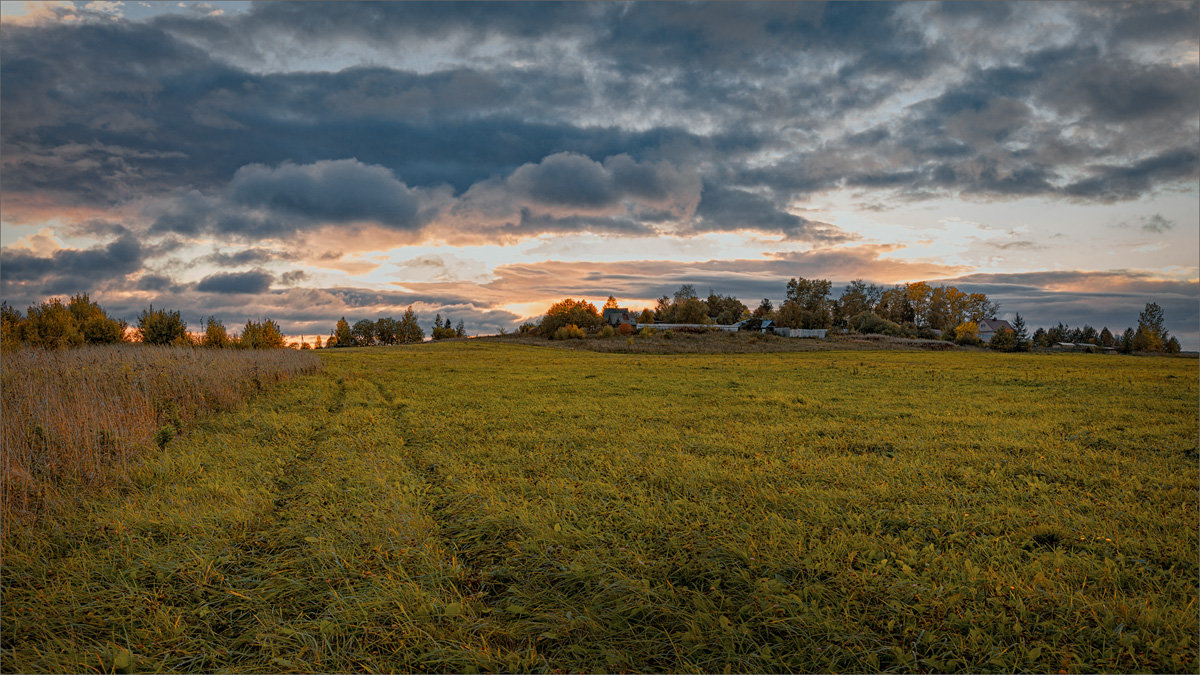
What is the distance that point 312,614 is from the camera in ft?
16.2

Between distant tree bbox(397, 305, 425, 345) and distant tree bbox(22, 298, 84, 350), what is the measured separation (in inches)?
2418

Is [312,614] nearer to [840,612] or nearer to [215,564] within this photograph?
[215,564]

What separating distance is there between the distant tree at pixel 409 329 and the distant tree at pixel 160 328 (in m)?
55.7

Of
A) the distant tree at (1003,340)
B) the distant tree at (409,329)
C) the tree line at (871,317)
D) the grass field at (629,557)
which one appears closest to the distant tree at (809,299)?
the tree line at (871,317)

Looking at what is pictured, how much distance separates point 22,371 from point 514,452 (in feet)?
55.6

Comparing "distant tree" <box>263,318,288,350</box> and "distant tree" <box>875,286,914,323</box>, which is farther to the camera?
"distant tree" <box>875,286,914,323</box>

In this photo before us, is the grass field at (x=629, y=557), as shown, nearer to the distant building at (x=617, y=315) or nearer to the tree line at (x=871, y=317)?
the tree line at (x=871, y=317)

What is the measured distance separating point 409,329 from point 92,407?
8030 centimetres

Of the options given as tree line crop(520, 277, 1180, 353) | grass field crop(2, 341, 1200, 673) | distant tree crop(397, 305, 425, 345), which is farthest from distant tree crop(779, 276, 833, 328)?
grass field crop(2, 341, 1200, 673)

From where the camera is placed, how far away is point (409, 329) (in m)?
88.3

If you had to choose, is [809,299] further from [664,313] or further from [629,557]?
[629,557]

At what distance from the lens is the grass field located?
432cm

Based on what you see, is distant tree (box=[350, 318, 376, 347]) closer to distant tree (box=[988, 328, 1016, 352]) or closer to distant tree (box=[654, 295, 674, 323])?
distant tree (box=[654, 295, 674, 323])

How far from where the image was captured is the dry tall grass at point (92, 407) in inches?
330
